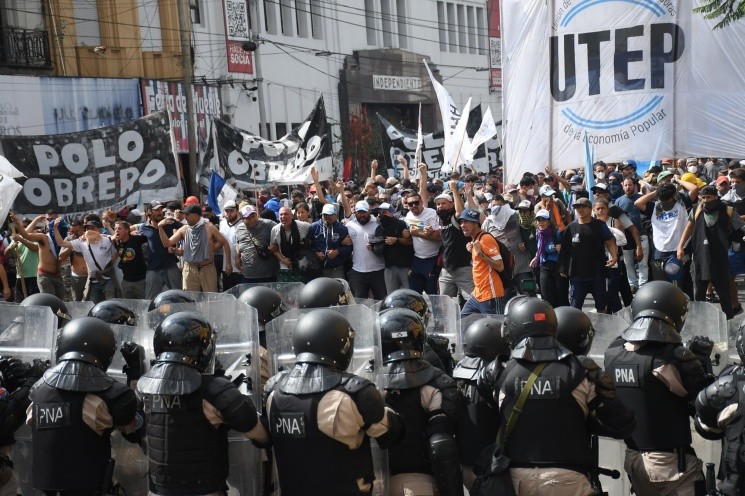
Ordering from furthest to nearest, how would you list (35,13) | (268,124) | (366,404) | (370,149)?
(370,149), (268,124), (35,13), (366,404)

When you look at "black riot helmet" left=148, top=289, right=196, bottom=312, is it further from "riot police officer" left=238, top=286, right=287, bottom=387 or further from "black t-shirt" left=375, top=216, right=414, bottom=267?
"black t-shirt" left=375, top=216, right=414, bottom=267

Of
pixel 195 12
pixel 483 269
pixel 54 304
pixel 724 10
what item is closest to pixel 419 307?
pixel 54 304

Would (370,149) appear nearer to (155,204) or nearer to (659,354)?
(155,204)

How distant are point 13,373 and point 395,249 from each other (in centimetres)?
647

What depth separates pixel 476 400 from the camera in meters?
5.46

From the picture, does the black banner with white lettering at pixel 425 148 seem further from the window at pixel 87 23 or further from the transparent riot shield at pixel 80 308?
the transparent riot shield at pixel 80 308

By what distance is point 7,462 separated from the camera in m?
5.91

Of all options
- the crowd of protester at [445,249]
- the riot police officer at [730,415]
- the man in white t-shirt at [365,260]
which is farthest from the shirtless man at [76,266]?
the riot police officer at [730,415]

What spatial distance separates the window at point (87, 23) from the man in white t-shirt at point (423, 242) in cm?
1882

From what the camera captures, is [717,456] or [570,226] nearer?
[717,456]

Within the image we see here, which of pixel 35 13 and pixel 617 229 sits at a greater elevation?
pixel 35 13

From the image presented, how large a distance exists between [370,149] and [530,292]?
2773 centimetres

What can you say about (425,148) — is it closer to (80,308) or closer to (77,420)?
(80,308)

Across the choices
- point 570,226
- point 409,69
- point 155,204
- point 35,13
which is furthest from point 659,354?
point 409,69
